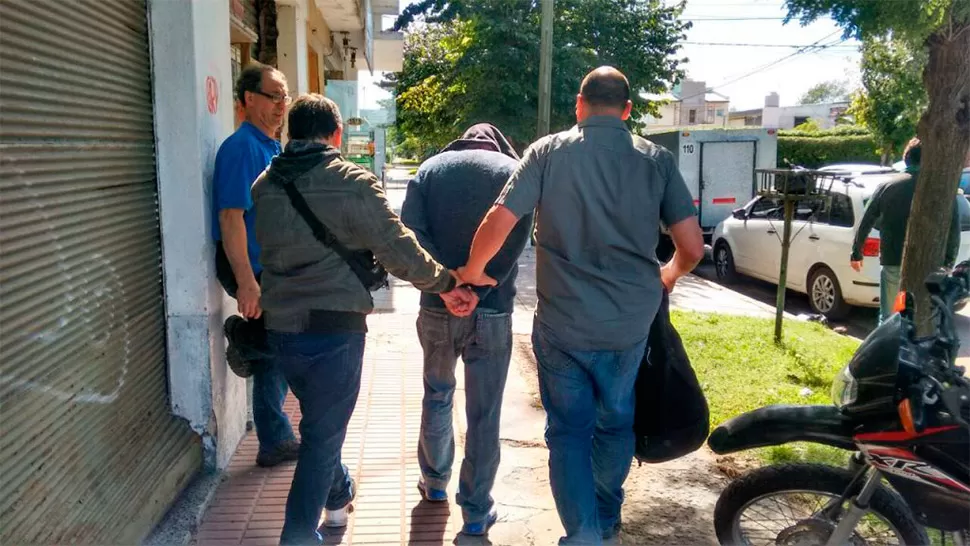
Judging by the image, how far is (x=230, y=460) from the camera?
162 inches

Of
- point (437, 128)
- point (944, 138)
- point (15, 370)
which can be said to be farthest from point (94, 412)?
point (437, 128)

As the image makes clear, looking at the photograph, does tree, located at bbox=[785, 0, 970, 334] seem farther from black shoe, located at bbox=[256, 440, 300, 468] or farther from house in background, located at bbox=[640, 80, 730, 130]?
house in background, located at bbox=[640, 80, 730, 130]

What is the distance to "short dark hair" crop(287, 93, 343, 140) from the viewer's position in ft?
9.68

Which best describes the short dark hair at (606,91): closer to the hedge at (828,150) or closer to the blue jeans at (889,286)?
the blue jeans at (889,286)

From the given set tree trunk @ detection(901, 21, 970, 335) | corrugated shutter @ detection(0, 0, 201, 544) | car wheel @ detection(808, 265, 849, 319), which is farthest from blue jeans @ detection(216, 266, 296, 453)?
car wheel @ detection(808, 265, 849, 319)

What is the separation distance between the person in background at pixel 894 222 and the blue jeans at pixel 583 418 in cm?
385

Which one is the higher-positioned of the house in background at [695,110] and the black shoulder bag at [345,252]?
the house in background at [695,110]

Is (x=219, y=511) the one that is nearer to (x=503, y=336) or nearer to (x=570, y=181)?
(x=503, y=336)

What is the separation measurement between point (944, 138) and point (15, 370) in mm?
4931

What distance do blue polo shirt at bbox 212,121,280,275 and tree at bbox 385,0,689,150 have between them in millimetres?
11069

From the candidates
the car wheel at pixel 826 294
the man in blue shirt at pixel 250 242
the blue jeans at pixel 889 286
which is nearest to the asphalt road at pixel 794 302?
the car wheel at pixel 826 294

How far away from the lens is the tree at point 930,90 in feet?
13.4

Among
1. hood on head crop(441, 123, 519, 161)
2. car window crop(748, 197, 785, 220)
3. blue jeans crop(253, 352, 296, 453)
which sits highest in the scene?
hood on head crop(441, 123, 519, 161)

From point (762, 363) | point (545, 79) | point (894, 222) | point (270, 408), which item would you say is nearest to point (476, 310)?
point (270, 408)
